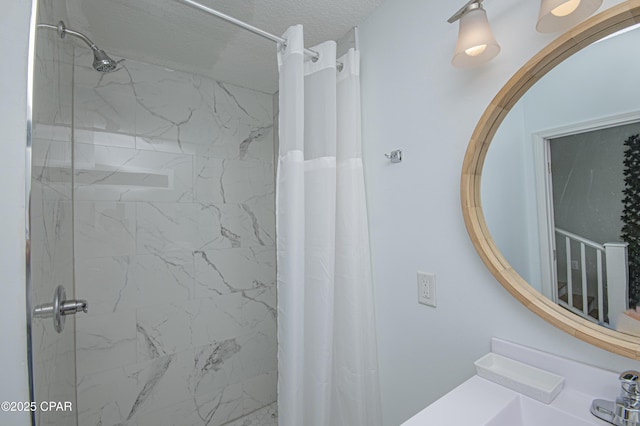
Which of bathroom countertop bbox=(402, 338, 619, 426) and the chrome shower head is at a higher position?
the chrome shower head

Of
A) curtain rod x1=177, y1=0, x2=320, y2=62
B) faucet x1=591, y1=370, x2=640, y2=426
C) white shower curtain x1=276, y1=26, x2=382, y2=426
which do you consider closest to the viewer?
faucet x1=591, y1=370, x2=640, y2=426

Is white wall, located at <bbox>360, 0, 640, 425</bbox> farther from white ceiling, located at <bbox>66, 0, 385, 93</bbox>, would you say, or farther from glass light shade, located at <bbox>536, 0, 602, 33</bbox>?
white ceiling, located at <bbox>66, 0, 385, 93</bbox>

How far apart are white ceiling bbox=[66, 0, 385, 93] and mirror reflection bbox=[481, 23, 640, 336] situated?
94 cm

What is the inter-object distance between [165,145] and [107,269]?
0.84 metres

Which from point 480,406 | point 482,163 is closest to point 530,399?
point 480,406

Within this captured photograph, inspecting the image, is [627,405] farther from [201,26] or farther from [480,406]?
[201,26]

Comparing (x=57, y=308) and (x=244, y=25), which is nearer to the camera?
(x=57, y=308)

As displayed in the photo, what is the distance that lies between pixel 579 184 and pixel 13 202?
138 centimetres

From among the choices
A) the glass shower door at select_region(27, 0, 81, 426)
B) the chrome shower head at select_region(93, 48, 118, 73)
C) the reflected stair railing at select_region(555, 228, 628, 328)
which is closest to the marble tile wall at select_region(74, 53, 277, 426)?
the chrome shower head at select_region(93, 48, 118, 73)

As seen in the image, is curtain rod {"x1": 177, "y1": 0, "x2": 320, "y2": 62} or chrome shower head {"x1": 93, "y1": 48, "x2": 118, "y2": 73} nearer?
curtain rod {"x1": 177, "y1": 0, "x2": 320, "y2": 62}

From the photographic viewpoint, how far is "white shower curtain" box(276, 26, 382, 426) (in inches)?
47.3

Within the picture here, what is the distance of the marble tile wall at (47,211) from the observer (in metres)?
0.66

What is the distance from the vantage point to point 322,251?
1.26 metres

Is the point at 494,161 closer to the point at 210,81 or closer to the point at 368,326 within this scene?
the point at 368,326
